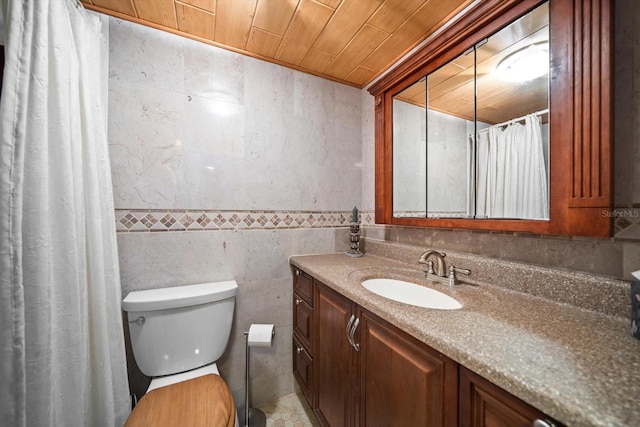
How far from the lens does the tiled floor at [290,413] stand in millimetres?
1334

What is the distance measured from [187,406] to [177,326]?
35 centimetres

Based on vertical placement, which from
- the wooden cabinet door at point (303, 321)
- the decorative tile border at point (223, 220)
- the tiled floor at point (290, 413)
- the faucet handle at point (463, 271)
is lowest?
the tiled floor at point (290, 413)

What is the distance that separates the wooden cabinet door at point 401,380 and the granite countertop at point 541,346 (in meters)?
0.06

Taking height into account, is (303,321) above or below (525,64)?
below

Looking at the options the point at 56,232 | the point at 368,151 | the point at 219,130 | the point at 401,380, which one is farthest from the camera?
the point at 368,151

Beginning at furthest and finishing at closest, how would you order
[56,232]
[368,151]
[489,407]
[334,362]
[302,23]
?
[368,151]
[302,23]
[334,362]
[56,232]
[489,407]

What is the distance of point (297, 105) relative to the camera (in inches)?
61.8

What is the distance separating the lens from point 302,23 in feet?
3.84

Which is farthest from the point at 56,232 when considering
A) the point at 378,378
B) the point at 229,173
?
the point at 378,378

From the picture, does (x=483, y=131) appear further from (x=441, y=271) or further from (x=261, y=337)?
(x=261, y=337)

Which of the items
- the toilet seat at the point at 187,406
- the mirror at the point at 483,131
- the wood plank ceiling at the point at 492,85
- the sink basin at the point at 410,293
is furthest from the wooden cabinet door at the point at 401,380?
the wood plank ceiling at the point at 492,85

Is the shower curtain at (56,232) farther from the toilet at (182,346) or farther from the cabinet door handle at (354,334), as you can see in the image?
the cabinet door handle at (354,334)

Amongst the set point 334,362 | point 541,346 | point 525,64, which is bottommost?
point 334,362

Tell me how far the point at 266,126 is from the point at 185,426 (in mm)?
1460
